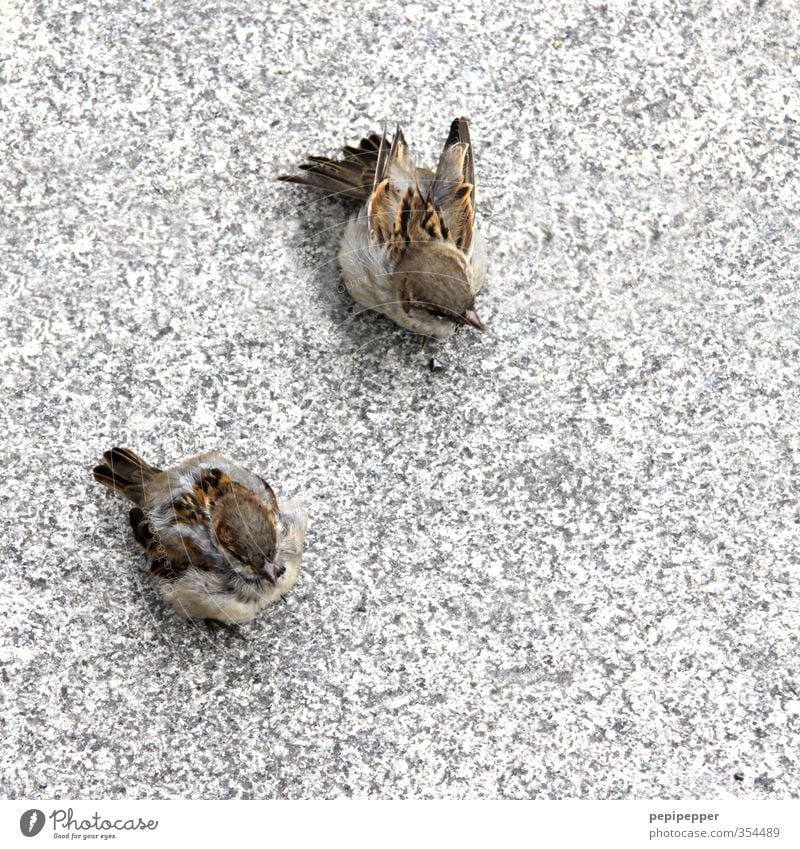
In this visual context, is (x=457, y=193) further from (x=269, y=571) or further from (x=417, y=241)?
(x=269, y=571)

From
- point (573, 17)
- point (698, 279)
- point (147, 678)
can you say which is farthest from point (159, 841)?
point (573, 17)

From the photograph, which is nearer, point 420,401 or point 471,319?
point 471,319

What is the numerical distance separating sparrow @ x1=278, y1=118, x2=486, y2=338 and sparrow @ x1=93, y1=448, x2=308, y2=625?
2.62 feet

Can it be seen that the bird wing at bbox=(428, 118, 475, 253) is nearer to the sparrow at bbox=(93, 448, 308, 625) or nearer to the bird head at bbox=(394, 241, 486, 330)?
the bird head at bbox=(394, 241, 486, 330)

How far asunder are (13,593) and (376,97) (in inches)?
87.8

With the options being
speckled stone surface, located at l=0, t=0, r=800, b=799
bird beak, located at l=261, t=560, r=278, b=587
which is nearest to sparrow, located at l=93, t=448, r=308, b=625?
bird beak, located at l=261, t=560, r=278, b=587

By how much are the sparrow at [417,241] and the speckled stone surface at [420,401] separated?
161mm

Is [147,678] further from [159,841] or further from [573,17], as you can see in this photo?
[573,17]

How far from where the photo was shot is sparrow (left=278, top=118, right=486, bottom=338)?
3.74m

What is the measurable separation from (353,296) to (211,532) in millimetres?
1063

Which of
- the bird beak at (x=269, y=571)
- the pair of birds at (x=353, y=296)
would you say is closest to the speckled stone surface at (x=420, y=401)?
the pair of birds at (x=353, y=296)

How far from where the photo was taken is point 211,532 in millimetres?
3426

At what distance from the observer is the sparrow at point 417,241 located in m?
Result: 3.74

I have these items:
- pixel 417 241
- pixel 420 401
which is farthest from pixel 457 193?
pixel 420 401
